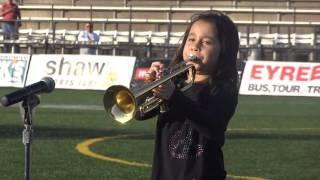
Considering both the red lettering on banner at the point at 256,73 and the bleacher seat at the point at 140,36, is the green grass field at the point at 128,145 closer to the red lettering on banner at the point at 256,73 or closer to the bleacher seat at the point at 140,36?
the red lettering on banner at the point at 256,73

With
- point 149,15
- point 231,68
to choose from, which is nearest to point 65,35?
point 149,15

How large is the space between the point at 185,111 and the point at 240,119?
13933 mm

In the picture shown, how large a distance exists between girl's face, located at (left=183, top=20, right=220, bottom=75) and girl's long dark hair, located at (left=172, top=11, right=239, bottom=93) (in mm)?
31

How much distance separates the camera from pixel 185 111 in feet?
14.7

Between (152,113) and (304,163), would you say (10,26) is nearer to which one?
(304,163)

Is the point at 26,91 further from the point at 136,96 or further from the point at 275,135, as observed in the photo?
the point at 275,135

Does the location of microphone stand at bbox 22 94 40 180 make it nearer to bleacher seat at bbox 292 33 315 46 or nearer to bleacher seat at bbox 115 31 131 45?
bleacher seat at bbox 292 33 315 46

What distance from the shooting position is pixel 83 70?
26.9 meters

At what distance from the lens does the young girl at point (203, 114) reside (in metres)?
4.63

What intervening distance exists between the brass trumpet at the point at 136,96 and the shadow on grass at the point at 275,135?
9.90 meters

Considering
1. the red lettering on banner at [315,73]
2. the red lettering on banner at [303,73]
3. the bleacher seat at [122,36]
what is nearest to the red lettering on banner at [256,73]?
the red lettering on banner at [303,73]

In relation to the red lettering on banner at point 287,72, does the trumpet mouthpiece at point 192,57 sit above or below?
above

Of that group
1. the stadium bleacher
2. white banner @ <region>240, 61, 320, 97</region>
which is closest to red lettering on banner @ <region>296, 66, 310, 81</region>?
white banner @ <region>240, 61, 320, 97</region>

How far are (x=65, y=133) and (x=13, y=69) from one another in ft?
44.3
